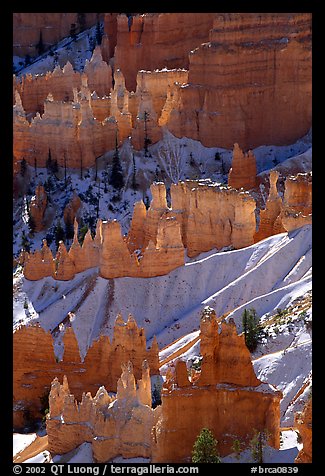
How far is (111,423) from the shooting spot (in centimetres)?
5809

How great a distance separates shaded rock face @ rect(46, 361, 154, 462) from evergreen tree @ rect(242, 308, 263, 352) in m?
10.0

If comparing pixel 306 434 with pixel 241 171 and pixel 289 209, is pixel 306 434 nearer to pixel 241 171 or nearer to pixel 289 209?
pixel 289 209

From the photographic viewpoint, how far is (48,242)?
98875mm

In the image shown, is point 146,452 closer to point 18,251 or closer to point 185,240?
point 185,240

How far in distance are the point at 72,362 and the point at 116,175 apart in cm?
3479

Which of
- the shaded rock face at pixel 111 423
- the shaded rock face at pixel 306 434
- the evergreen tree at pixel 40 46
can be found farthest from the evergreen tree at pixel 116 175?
the shaded rock face at pixel 306 434

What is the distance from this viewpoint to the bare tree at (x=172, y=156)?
10550 centimetres

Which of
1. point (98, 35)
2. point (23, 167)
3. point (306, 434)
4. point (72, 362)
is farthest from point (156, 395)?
point (98, 35)

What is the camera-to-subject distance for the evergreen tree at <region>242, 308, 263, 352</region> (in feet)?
226

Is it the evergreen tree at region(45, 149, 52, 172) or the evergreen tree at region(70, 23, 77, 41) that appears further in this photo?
the evergreen tree at region(70, 23, 77, 41)

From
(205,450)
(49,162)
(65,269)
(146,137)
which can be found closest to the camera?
(205,450)

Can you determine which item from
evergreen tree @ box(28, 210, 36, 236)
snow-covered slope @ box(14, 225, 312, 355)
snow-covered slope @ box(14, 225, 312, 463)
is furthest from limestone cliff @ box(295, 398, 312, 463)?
evergreen tree @ box(28, 210, 36, 236)

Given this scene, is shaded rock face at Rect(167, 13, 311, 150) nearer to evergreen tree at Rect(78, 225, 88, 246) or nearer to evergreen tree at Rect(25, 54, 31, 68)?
evergreen tree at Rect(78, 225, 88, 246)
